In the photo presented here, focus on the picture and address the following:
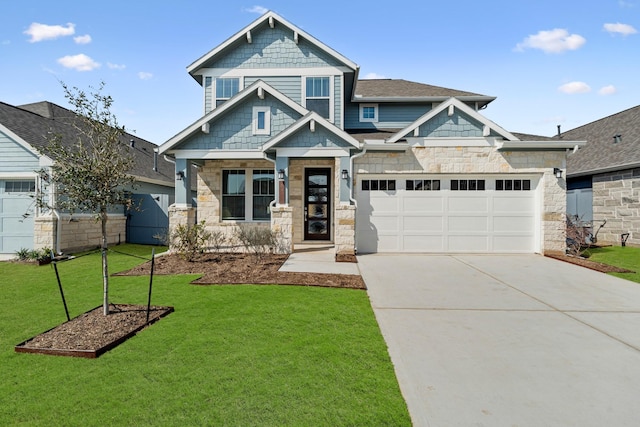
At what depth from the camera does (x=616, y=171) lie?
534 inches

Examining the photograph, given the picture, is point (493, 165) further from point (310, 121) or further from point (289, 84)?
point (289, 84)

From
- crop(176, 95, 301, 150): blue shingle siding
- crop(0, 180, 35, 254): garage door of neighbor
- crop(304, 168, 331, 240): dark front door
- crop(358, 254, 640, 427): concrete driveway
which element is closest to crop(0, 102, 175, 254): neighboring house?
crop(0, 180, 35, 254): garage door of neighbor

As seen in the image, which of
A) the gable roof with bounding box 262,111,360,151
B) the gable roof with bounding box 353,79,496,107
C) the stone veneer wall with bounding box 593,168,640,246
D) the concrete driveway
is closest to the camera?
the concrete driveway

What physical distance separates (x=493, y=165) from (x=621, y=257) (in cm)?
505

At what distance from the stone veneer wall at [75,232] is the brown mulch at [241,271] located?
3.20 m

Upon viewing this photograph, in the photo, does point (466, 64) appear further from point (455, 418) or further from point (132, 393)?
point (132, 393)

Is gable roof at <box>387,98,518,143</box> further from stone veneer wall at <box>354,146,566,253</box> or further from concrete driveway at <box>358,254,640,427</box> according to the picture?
concrete driveway at <box>358,254,640,427</box>

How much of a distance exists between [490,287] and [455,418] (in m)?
4.81

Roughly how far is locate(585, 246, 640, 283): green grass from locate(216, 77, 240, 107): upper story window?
1368cm

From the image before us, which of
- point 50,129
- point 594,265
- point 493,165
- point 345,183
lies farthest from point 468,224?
point 50,129

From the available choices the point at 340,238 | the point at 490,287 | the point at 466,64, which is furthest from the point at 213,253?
the point at 466,64

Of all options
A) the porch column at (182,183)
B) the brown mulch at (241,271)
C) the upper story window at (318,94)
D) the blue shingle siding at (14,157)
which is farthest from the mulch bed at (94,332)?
the upper story window at (318,94)

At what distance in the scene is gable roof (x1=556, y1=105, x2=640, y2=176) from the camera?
13352 millimetres

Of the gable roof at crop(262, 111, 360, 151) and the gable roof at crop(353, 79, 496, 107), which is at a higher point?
the gable roof at crop(353, 79, 496, 107)
